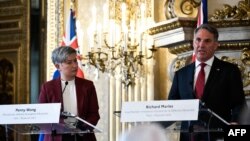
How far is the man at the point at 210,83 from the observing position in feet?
11.8

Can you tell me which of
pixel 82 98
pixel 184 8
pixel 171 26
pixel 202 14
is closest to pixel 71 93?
pixel 82 98

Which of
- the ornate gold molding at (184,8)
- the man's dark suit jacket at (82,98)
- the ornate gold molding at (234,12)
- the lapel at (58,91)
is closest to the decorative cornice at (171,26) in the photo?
the ornate gold molding at (184,8)

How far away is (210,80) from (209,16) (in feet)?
5.44

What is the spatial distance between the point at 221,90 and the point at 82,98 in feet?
2.71

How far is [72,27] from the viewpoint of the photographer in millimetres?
5848

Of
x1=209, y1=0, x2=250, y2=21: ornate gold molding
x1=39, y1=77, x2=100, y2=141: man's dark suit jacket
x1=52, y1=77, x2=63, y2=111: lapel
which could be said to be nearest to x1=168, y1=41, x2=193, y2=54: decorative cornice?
x1=209, y1=0, x2=250, y2=21: ornate gold molding

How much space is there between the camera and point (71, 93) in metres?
3.91

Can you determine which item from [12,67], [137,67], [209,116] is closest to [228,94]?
[209,116]

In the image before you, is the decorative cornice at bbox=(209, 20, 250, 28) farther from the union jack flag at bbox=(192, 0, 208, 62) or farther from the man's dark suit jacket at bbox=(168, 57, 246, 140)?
the man's dark suit jacket at bbox=(168, 57, 246, 140)

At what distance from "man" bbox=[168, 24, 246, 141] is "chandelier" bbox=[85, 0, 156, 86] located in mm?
1862

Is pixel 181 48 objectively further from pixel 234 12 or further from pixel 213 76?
pixel 213 76

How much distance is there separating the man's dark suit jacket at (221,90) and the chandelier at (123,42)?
6.21 feet

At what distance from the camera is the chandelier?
559 cm

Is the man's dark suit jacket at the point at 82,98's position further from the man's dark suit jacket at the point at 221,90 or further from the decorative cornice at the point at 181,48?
the decorative cornice at the point at 181,48
